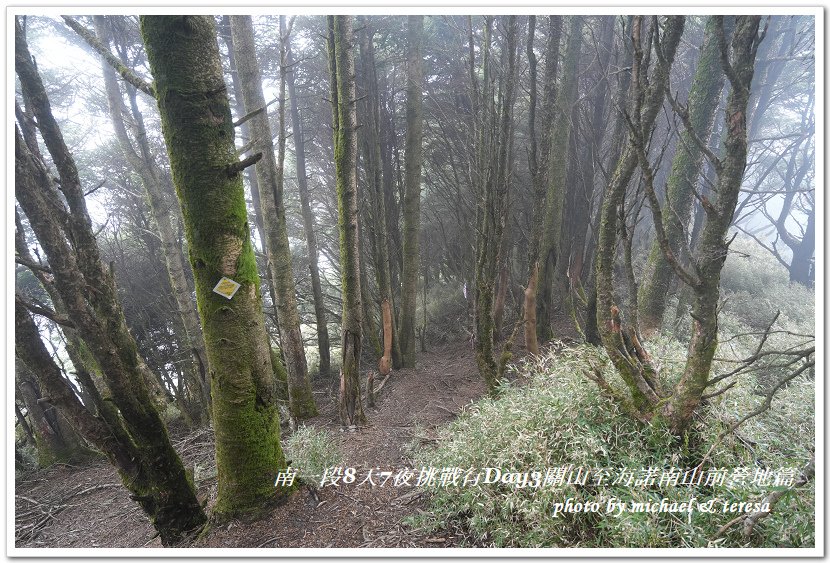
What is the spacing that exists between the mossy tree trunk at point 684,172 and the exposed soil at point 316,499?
2023mm

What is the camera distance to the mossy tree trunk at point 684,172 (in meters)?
3.81

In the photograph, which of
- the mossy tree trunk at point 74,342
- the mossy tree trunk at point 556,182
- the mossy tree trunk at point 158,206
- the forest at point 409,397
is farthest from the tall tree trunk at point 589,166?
the mossy tree trunk at point 158,206

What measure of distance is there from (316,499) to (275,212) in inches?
110

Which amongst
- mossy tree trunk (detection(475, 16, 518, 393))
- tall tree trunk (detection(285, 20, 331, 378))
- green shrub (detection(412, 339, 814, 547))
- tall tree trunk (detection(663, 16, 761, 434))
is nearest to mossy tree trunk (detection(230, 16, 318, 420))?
tall tree trunk (detection(285, 20, 331, 378))

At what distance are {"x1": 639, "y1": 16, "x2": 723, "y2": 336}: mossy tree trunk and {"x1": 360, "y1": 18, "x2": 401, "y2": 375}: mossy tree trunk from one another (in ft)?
10.5

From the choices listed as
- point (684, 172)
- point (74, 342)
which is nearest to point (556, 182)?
point (684, 172)

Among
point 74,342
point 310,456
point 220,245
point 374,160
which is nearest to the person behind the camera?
point 220,245

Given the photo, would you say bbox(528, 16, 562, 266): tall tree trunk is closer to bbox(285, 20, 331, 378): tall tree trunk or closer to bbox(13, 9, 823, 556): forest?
bbox(13, 9, 823, 556): forest

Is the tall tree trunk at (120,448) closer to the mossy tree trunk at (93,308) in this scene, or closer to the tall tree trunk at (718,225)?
the mossy tree trunk at (93,308)

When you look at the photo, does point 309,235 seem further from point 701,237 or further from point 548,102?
point 701,237

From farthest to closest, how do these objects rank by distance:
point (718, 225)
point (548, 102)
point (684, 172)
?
point (548, 102) < point (684, 172) < point (718, 225)

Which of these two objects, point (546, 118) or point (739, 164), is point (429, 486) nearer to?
point (739, 164)

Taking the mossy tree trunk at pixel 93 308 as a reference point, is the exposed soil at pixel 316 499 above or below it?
below

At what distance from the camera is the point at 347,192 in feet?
11.2
